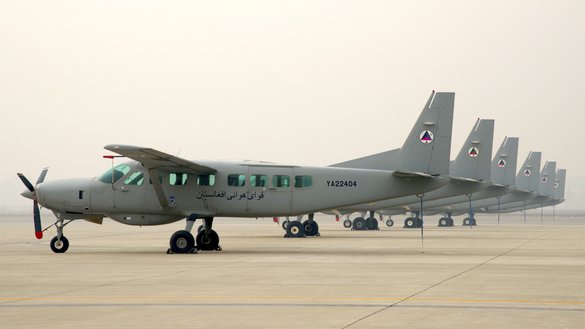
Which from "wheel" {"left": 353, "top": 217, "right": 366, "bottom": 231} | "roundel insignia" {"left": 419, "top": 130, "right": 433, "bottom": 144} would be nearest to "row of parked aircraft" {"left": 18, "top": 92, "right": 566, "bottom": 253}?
"roundel insignia" {"left": 419, "top": 130, "right": 433, "bottom": 144}

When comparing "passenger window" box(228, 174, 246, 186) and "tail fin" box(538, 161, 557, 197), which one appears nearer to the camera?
"passenger window" box(228, 174, 246, 186)

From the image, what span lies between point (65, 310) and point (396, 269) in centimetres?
1038

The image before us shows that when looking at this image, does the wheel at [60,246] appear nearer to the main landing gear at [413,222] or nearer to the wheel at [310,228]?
the wheel at [310,228]

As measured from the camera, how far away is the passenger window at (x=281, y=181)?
31.2 meters

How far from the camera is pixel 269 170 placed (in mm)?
31484

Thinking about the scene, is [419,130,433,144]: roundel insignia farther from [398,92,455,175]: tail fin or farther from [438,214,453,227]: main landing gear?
[438,214,453,227]: main landing gear

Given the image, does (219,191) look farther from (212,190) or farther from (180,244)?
(180,244)

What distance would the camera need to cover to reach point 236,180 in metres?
31.4

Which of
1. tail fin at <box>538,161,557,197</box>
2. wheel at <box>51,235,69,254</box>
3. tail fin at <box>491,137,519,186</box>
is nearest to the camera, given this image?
wheel at <box>51,235,69,254</box>

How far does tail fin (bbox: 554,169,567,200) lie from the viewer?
109 meters

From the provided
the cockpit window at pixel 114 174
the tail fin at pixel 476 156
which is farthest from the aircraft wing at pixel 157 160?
the tail fin at pixel 476 156

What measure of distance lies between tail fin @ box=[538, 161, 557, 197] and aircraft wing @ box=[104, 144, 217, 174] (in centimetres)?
7890

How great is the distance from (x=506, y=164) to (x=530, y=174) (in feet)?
67.6

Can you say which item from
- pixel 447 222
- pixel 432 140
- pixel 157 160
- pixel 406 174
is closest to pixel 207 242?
pixel 157 160
